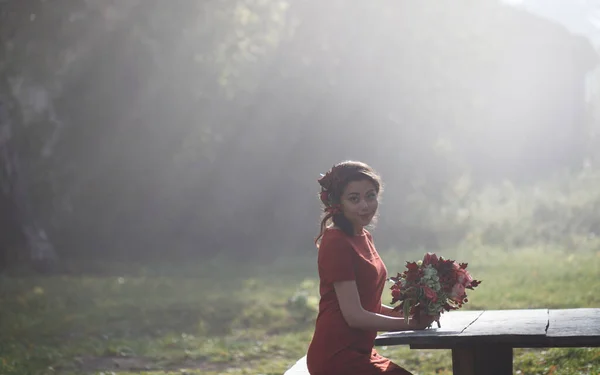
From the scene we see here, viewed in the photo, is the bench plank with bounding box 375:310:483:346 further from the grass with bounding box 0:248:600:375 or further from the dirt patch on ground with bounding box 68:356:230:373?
the dirt patch on ground with bounding box 68:356:230:373

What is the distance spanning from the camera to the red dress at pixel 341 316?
5.02 m

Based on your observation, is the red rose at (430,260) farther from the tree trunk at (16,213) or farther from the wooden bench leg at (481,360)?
the tree trunk at (16,213)

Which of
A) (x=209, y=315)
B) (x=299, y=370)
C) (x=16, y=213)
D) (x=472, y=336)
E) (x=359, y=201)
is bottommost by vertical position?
(x=299, y=370)

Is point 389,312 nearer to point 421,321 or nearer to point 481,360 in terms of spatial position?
point 421,321

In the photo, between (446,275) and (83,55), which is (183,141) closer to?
(83,55)

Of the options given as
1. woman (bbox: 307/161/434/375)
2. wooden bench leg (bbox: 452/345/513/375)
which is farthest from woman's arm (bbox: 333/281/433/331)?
wooden bench leg (bbox: 452/345/513/375)

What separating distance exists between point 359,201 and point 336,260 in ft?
1.25

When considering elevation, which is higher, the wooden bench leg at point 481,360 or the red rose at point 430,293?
the red rose at point 430,293

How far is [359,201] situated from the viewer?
5.17 m

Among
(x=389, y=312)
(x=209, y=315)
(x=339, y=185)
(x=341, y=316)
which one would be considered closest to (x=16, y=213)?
(x=209, y=315)

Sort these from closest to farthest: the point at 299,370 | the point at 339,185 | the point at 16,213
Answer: the point at 339,185
the point at 299,370
the point at 16,213

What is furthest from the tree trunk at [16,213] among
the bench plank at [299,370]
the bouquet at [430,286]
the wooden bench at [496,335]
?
the bouquet at [430,286]

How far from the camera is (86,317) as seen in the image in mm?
15125

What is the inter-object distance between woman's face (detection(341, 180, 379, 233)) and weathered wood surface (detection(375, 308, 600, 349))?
0.66 metres
